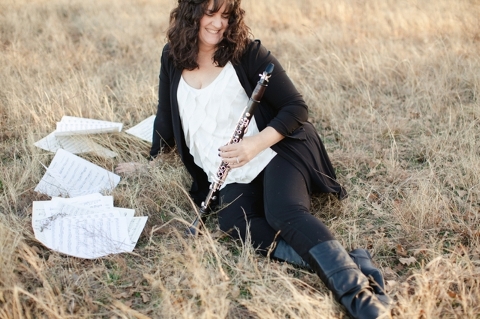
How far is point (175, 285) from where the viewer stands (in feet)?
8.16

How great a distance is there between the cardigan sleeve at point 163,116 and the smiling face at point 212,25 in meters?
0.38

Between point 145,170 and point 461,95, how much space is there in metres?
3.19

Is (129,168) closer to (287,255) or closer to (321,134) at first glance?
(287,255)

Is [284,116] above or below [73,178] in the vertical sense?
above

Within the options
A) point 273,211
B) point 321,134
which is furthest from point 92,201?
point 321,134

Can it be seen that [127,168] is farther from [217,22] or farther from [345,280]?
[345,280]

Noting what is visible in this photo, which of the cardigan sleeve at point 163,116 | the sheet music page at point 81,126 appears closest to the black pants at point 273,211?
the cardigan sleeve at point 163,116

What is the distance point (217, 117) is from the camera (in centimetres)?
304

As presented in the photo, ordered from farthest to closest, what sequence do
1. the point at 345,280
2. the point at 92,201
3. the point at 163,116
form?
the point at 163,116
the point at 92,201
the point at 345,280

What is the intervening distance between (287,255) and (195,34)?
1.46 m

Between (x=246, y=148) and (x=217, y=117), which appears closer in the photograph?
(x=246, y=148)

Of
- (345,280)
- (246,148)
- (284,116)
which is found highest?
(284,116)

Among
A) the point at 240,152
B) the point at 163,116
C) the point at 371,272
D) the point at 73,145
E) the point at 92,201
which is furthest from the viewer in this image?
the point at 73,145

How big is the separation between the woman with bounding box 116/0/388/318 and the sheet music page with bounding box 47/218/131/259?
2.03 feet
